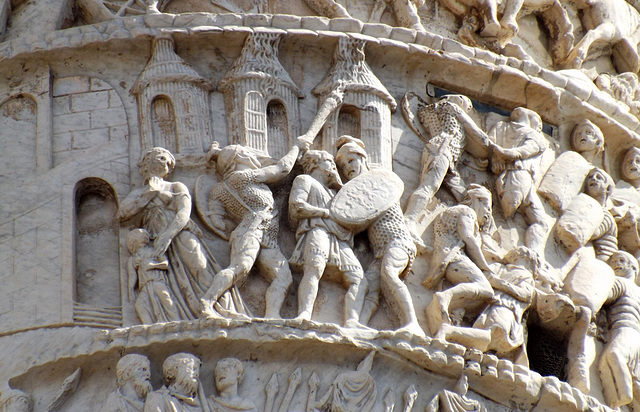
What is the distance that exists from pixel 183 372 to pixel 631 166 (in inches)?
187

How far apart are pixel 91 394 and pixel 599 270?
4.10 meters

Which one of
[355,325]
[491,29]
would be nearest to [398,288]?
[355,325]

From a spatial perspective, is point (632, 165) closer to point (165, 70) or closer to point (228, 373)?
point (165, 70)

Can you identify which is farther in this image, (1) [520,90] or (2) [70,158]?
(1) [520,90]

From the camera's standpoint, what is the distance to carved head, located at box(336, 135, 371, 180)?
33.2 feet

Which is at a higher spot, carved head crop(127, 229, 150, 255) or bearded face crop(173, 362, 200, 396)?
carved head crop(127, 229, 150, 255)

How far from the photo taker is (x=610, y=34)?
484 inches

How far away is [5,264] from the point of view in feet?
31.7

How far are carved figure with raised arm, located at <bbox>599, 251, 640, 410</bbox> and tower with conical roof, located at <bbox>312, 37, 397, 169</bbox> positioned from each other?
2.08 m

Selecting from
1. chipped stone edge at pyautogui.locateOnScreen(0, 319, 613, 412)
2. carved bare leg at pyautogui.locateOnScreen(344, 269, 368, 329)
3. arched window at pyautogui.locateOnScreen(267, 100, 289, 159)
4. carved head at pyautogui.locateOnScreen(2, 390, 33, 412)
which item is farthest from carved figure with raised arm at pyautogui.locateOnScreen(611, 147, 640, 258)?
carved head at pyautogui.locateOnScreen(2, 390, 33, 412)

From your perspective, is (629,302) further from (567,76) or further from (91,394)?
(91,394)

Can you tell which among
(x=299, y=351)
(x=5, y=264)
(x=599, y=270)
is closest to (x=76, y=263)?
(x=5, y=264)

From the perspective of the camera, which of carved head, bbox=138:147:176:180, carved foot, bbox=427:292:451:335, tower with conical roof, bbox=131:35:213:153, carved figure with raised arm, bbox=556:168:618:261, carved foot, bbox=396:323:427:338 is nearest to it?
carved foot, bbox=396:323:427:338

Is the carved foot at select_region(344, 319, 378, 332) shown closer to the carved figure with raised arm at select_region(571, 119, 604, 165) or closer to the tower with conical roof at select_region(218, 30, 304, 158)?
the tower with conical roof at select_region(218, 30, 304, 158)
